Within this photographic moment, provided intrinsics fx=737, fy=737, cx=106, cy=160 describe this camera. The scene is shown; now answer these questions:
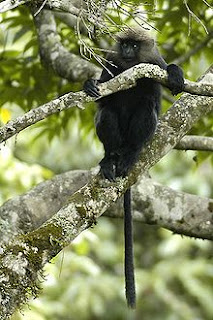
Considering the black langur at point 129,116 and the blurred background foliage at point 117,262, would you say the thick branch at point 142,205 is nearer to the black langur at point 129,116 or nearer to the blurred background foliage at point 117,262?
the black langur at point 129,116

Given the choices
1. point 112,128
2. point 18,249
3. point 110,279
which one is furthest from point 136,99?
point 110,279

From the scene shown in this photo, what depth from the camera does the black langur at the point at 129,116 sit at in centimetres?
382

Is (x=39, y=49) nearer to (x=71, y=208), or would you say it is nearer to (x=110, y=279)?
(x=71, y=208)

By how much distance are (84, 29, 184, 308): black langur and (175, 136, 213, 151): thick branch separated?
229 millimetres

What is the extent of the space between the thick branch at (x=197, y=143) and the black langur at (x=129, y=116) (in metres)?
0.23

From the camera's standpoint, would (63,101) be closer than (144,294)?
Yes

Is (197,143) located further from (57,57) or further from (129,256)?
(57,57)

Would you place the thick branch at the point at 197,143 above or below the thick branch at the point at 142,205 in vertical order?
above

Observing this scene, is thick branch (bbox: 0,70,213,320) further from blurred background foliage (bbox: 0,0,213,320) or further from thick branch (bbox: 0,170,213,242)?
blurred background foliage (bbox: 0,0,213,320)

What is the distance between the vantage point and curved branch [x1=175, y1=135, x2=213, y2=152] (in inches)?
157

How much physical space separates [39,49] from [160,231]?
491 centimetres

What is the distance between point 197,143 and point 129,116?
A: 0.41 meters

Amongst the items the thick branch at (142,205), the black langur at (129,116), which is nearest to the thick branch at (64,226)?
the black langur at (129,116)

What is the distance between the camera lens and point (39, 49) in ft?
15.2
